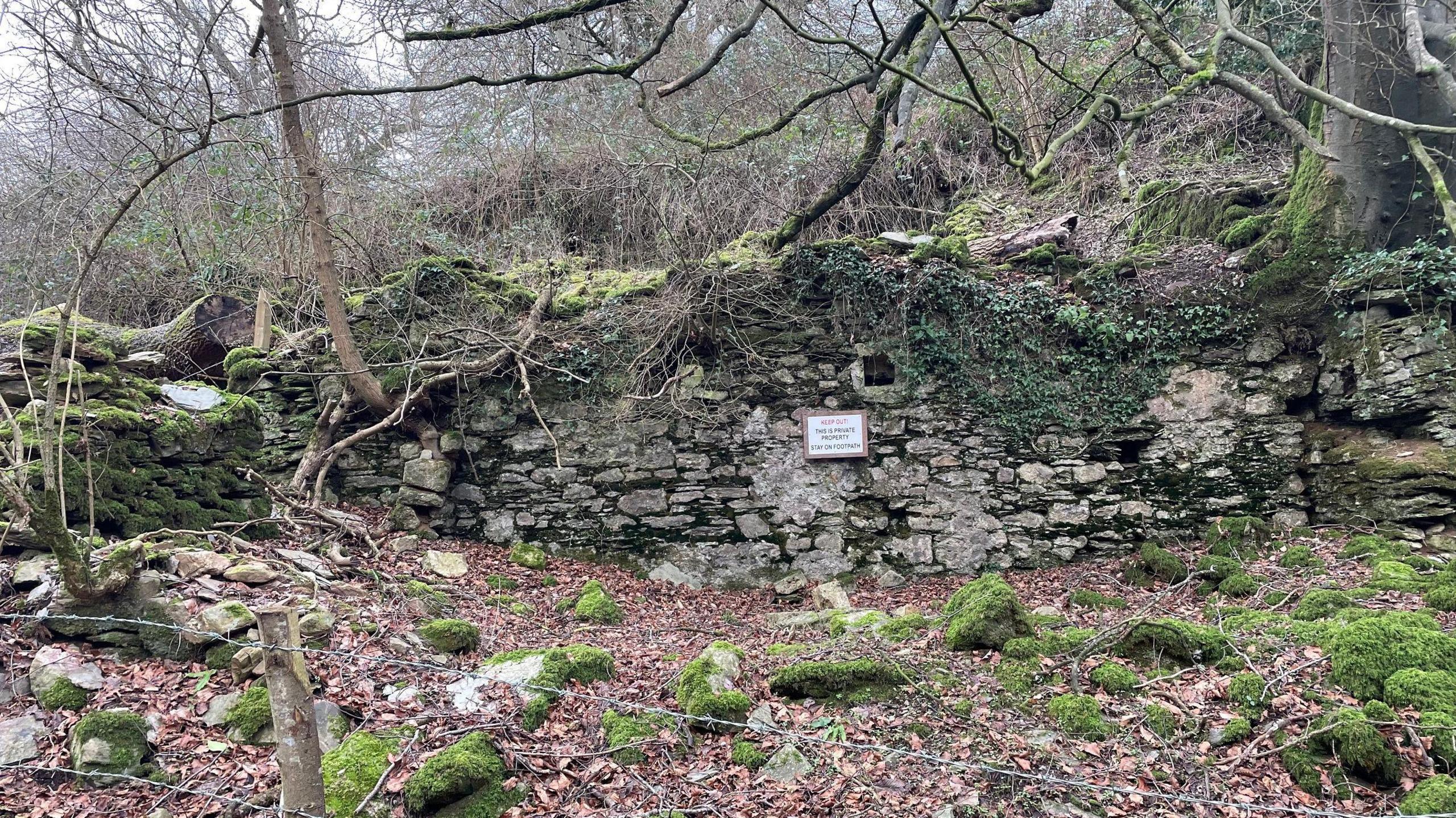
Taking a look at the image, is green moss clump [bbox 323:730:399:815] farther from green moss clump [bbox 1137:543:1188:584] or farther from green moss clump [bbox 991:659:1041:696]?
green moss clump [bbox 1137:543:1188:584]

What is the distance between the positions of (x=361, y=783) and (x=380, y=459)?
4392 mm

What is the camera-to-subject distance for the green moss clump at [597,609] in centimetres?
496

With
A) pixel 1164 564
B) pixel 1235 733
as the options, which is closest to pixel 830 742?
pixel 1235 733

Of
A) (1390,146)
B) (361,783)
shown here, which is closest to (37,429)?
(361,783)

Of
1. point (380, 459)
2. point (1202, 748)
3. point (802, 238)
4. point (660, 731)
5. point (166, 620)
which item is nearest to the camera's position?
point (1202, 748)

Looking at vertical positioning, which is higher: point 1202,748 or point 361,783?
point 361,783

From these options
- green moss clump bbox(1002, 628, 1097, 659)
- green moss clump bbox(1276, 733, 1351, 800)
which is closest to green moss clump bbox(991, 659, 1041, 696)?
green moss clump bbox(1002, 628, 1097, 659)

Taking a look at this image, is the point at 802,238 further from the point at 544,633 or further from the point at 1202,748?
the point at 1202,748

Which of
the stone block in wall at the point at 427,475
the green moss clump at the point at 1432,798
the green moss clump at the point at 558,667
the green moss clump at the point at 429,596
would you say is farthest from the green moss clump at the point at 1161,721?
the stone block in wall at the point at 427,475

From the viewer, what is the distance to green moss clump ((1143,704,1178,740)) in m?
2.95

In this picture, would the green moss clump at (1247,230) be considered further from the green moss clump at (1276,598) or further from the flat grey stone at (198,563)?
the flat grey stone at (198,563)

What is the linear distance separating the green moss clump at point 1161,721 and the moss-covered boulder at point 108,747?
3918 mm

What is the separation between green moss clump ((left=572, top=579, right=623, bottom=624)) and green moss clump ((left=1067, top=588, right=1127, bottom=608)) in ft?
10.0

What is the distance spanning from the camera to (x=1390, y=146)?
5.59 m
